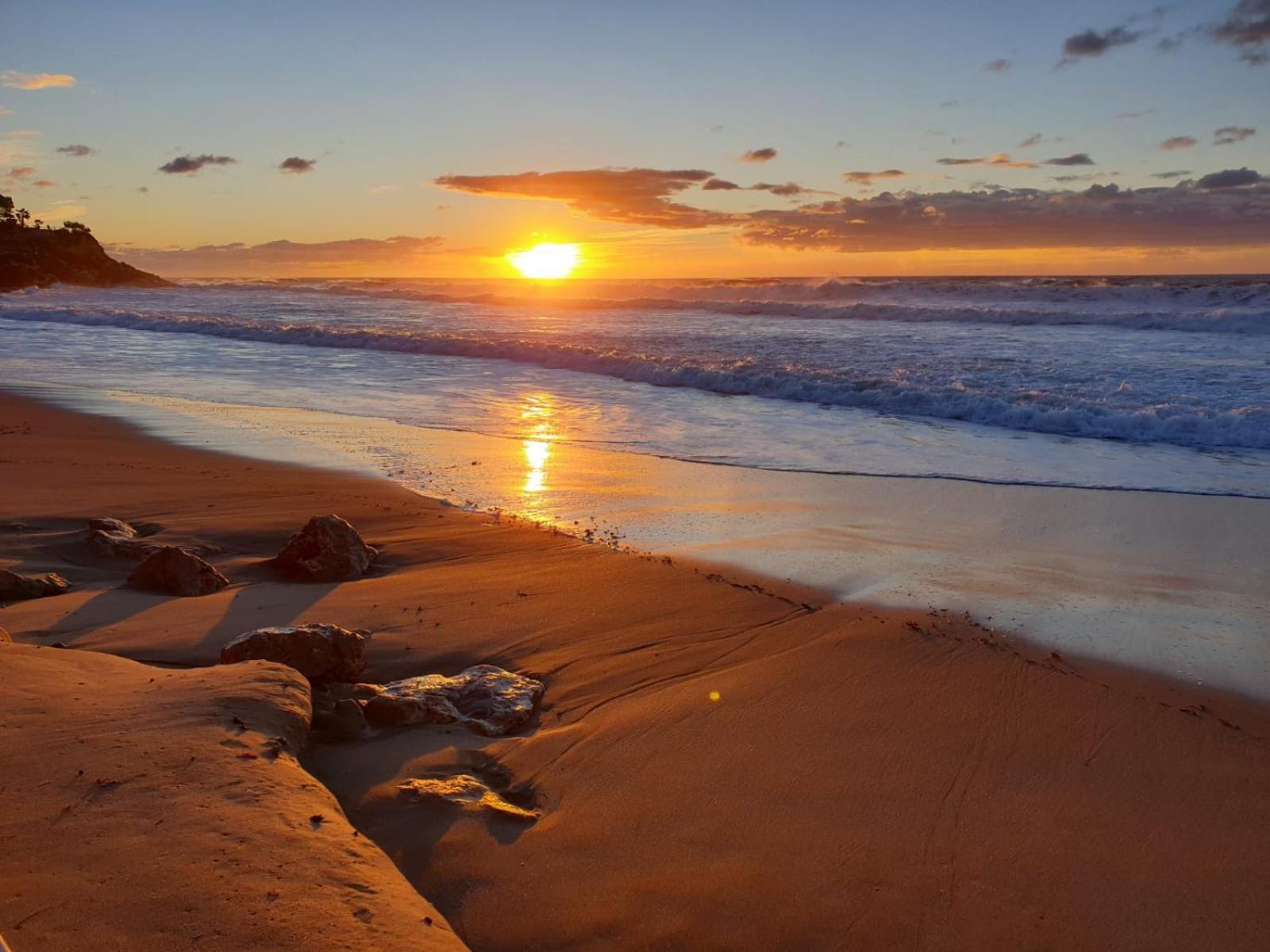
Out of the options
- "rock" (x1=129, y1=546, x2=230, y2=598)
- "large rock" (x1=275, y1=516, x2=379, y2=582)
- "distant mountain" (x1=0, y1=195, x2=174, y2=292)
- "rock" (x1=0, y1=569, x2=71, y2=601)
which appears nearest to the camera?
"rock" (x1=0, y1=569, x2=71, y2=601)

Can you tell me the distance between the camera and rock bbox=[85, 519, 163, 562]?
209 inches

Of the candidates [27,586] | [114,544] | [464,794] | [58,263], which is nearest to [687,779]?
[464,794]

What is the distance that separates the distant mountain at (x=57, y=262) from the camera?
62.3 m

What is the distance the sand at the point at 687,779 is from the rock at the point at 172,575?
125mm

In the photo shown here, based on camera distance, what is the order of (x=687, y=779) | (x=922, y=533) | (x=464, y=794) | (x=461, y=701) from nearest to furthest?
(x=464, y=794), (x=687, y=779), (x=461, y=701), (x=922, y=533)

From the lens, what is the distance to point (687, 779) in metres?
3.21

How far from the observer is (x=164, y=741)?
2.75 meters

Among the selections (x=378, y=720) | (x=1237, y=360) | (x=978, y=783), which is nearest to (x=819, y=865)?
(x=978, y=783)

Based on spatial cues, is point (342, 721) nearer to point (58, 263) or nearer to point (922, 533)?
point (922, 533)

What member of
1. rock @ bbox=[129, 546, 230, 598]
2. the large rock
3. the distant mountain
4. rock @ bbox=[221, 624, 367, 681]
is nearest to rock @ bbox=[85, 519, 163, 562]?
rock @ bbox=[129, 546, 230, 598]

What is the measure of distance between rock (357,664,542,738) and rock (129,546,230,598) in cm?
160

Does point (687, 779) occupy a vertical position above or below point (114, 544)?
below

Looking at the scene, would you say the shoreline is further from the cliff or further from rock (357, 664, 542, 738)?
the cliff

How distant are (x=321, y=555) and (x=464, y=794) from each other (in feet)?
8.31
